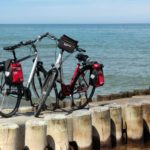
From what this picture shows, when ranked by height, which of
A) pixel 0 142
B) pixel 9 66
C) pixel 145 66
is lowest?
pixel 145 66

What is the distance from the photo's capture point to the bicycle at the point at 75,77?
29.8 ft

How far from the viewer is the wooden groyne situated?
7895 millimetres

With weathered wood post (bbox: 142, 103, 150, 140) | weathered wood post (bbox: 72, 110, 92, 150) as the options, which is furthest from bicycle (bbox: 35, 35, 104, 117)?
weathered wood post (bbox: 142, 103, 150, 140)

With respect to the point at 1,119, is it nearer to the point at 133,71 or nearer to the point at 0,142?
the point at 0,142

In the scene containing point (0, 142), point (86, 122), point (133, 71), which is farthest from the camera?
point (133, 71)

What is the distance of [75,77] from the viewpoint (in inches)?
374

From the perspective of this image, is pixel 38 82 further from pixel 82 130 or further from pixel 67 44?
pixel 82 130

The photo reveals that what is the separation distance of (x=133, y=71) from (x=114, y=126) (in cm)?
1720

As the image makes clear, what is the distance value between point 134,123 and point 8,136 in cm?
273

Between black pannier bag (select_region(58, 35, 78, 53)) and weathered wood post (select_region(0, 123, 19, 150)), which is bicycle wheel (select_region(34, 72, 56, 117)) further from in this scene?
weathered wood post (select_region(0, 123, 19, 150))

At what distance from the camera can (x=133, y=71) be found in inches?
1037

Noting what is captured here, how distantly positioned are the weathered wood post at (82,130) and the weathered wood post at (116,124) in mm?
781

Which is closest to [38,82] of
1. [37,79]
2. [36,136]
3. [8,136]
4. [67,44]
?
[37,79]

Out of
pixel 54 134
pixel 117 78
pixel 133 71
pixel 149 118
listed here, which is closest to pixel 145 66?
pixel 133 71
